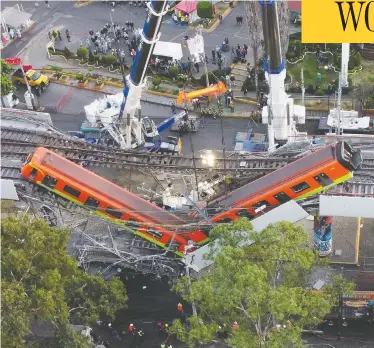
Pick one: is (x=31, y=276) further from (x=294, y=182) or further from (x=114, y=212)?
(x=294, y=182)

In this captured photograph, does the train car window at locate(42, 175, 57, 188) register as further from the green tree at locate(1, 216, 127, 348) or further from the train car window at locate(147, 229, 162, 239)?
the train car window at locate(147, 229, 162, 239)

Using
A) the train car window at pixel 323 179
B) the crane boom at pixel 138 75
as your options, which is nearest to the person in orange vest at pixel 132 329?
the train car window at pixel 323 179

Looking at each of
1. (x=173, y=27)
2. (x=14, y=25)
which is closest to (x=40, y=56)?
(x=14, y=25)

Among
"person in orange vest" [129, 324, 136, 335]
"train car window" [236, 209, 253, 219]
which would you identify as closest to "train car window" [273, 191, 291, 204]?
"train car window" [236, 209, 253, 219]

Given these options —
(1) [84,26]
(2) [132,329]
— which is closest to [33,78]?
(1) [84,26]

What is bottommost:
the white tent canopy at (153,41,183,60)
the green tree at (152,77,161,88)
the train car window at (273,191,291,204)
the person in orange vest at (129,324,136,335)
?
the person in orange vest at (129,324,136,335)

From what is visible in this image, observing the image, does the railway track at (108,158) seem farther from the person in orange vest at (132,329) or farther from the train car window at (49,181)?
the person in orange vest at (132,329)
